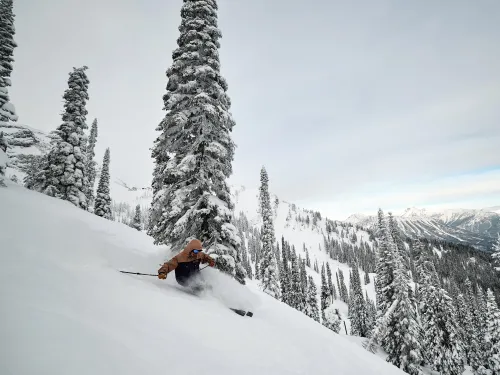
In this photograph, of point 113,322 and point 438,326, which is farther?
point 438,326

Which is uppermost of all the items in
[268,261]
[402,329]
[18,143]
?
[18,143]

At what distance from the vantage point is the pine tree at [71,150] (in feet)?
71.4

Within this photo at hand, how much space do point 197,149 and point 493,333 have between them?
149 feet

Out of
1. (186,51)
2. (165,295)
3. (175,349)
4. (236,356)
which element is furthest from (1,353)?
(186,51)

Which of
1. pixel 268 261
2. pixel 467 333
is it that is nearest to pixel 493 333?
pixel 467 333

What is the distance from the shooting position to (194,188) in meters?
10.7

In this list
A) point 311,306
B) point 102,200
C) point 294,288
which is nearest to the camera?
point 102,200

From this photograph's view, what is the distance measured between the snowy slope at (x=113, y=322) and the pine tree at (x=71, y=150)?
14.5 meters

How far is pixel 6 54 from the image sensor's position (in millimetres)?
17812

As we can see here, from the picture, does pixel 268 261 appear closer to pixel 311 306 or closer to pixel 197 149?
pixel 197 149

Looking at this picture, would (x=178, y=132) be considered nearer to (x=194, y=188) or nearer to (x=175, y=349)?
(x=194, y=188)

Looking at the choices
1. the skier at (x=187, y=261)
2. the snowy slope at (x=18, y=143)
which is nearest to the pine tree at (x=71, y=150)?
the snowy slope at (x=18, y=143)

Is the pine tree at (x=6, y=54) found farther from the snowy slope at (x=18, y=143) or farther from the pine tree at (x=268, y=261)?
the pine tree at (x=268, y=261)

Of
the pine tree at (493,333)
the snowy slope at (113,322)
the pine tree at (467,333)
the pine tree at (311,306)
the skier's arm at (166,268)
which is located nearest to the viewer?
the snowy slope at (113,322)
